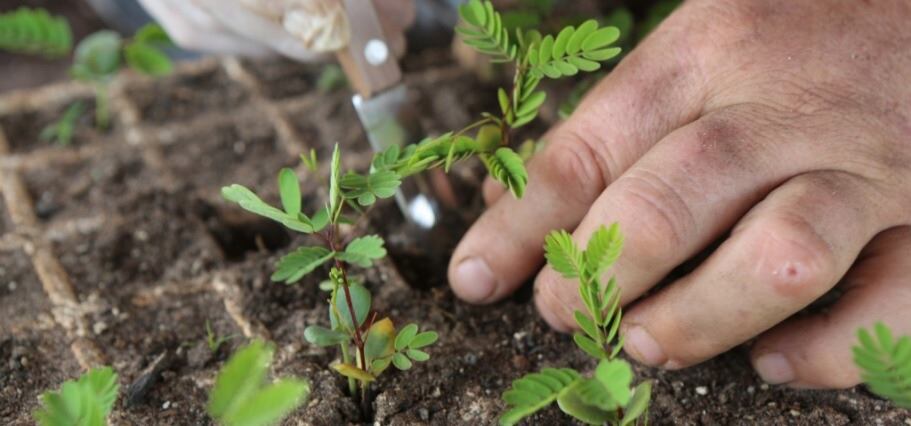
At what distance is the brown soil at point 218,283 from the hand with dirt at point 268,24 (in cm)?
25

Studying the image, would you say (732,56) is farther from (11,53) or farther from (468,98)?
(11,53)

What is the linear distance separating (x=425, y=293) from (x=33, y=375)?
55 cm

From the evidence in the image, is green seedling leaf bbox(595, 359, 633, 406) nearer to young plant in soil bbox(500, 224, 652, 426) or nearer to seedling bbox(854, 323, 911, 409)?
young plant in soil bbox(500, 224, 652, 426)

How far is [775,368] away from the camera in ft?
3.76

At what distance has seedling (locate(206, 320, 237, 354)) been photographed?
4.22ft

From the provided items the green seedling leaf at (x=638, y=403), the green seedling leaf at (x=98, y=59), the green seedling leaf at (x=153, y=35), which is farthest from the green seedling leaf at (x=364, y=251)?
the green seedling leaf at (x=98, y=59)

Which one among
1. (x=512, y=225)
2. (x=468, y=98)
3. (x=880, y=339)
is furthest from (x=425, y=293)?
(x=880, y=339)

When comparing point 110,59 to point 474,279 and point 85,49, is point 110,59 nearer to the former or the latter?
point 85,49

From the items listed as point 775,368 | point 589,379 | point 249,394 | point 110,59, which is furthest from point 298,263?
point 110,59

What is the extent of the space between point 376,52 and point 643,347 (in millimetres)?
554

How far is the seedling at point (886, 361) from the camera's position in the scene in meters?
0.90

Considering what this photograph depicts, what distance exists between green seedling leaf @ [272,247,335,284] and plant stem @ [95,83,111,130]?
0.94 meters

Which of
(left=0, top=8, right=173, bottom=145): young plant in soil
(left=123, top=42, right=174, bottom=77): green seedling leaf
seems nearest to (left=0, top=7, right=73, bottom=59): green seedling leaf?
(left=0, top=8, right=173, bottom=145): young plant in soil

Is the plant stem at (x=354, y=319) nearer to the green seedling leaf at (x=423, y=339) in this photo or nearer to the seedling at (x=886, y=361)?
the green seedling leaf at (x=423, y=339)
